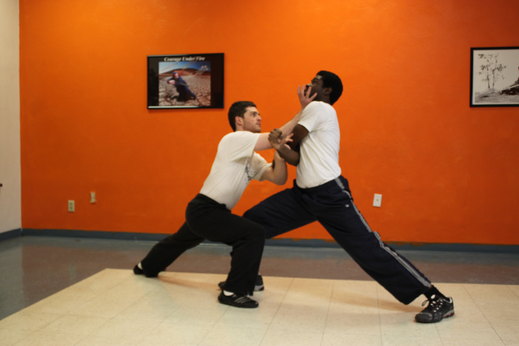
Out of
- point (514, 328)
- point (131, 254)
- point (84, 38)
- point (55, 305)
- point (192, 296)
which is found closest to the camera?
point (514, 328)

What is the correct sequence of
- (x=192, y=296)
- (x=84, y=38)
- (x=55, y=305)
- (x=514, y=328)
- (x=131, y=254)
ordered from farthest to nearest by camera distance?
(x=84, y=38) < (x=131, y=254) < (x=192, y=296) < (x=55, y=305) < (x=514, y=328)

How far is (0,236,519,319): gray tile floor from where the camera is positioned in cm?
371

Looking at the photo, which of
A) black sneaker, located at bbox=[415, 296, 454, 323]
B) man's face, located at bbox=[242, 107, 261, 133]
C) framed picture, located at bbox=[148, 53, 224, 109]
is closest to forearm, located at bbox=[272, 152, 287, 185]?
man's face, located at bbox=[242, 107, 261, 133]

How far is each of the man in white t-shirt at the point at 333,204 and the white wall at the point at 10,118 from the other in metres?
3.27

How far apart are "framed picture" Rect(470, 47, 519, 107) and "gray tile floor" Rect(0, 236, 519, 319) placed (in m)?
1.34

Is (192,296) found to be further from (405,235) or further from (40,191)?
(40,191)

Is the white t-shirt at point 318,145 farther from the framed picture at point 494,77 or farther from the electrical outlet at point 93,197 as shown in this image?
the electrical outlet at point 93,197

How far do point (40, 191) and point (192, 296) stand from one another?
2.83 m

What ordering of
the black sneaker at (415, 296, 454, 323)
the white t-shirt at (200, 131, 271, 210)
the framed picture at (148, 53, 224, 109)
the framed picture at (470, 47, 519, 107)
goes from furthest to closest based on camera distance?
the framed picture at (148, 53, 224, 109)
the framed picture at (470, 47, 519, 107)
the white t-shirt at (200, 131, 271, 210)
the black sneaker at (415, 296, 454, 323)

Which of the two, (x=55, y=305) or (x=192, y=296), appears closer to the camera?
(x=55, y=305)

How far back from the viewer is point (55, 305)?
312cm

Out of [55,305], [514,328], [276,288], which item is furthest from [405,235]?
[55,305]

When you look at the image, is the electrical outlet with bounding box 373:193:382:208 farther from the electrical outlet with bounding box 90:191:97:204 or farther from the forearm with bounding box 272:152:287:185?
the electrical outlet with bounding box 90:191:97:204

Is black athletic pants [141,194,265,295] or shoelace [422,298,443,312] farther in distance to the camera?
black athletic pants [141,194,265,295]
